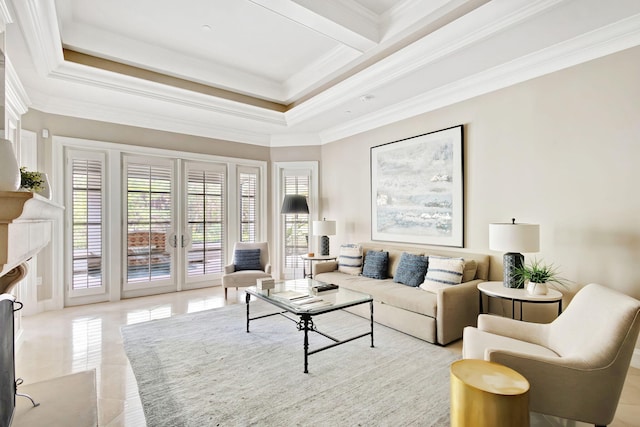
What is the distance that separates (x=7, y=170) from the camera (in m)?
1.45

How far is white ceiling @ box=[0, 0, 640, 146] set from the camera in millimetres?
2699

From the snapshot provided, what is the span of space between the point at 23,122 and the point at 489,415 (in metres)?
5.70

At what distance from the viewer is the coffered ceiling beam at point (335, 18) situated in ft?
9.09

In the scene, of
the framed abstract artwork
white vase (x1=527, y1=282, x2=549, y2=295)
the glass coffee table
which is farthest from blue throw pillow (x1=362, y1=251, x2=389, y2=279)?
white vase (x1=527, y1=282, x2=549, y2=295)

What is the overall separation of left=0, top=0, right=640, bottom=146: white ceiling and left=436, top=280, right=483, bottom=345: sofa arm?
2257 millimetres

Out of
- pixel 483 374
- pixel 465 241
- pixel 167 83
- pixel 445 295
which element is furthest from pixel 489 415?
pixel 167 83

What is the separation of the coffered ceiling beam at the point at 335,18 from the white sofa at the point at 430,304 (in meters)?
2.58

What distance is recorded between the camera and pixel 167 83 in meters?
4.20

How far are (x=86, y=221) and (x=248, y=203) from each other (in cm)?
250

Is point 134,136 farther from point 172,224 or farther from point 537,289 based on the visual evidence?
point 537,289

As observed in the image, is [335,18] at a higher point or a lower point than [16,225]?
higher

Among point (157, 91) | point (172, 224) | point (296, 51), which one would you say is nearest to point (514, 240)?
point (296, 51)

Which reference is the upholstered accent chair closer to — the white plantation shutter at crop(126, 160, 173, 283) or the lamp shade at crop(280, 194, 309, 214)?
the lamp shade at crop(280, 194, 309, 214)

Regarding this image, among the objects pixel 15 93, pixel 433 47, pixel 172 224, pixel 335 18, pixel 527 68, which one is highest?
pixel 335 18
